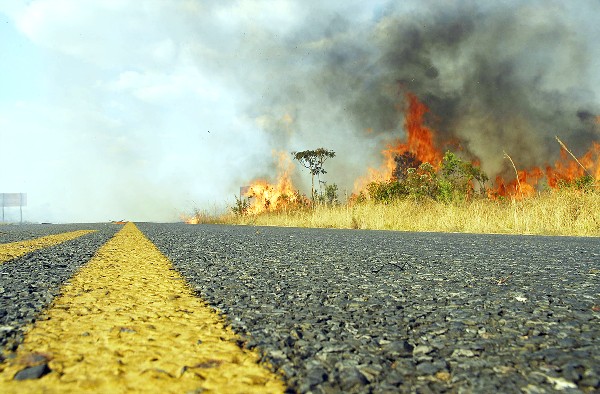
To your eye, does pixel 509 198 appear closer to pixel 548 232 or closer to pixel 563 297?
pixel 548 232

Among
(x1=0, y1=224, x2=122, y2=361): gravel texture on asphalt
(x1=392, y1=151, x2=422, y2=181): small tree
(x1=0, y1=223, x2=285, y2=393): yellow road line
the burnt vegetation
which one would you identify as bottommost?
(x1=0, y1=223, x2=285, y2=393): yellow road line

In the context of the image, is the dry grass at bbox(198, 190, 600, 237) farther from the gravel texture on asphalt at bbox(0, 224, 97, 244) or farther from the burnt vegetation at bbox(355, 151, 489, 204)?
the burnt vegetation at bbox(355, 151, 489, 204)

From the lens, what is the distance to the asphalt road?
51.0 inches

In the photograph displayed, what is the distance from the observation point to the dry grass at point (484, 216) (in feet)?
31.5

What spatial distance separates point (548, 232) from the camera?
973 cm

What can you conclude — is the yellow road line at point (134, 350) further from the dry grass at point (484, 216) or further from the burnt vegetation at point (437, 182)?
the burnt vegetation at point (437, 182)

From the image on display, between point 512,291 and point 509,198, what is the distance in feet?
31.4

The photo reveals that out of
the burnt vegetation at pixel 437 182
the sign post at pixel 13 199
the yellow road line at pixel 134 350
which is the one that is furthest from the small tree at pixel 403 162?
the sign post at pixel 13 199

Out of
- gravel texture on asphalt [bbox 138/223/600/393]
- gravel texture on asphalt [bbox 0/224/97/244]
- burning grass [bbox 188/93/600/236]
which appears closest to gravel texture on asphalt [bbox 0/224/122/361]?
gravel texture on asphalt [bbox 138/223/600/393]

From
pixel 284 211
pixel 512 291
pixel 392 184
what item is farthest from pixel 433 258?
pixel 392 184

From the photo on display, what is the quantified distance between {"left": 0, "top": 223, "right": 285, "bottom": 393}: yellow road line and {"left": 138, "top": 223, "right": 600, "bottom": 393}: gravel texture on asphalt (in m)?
0.12

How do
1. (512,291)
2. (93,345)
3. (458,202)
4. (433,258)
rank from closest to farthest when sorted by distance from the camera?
(93,345) → (512,291) → (433,258) → (458,202)

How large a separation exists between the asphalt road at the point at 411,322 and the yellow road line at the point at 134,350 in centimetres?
10

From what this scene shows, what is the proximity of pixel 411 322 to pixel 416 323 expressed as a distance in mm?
22
